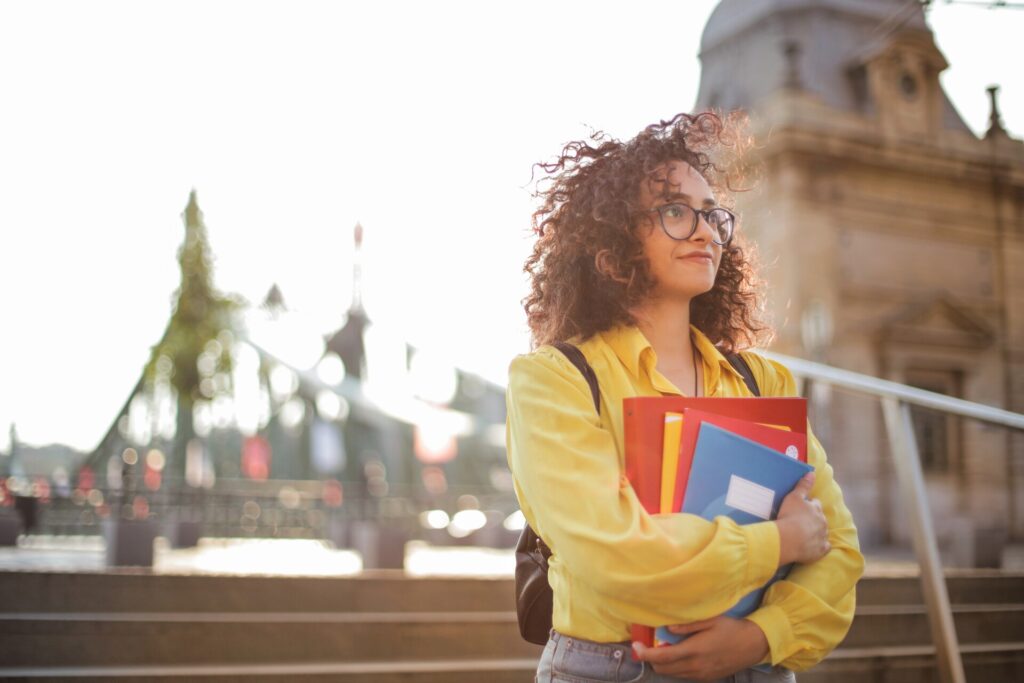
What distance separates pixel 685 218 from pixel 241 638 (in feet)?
10.4

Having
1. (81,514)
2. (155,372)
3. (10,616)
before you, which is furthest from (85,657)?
(155,372)

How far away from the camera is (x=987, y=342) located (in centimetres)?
1375

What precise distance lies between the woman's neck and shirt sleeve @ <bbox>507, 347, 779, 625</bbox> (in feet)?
0.79

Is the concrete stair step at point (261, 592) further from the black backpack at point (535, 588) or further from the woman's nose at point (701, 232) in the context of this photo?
the woman's nose at point (701, 232)

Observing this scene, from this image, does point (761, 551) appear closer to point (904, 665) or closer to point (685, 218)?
point (685, 218)

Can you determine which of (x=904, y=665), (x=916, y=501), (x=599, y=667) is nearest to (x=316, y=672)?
(x=904, y=665)

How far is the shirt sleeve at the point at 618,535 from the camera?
4.54ft

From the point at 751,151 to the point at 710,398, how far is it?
82 cm

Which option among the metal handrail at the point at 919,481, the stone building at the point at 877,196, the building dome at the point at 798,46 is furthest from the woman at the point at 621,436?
the building dome at the point at 798,46

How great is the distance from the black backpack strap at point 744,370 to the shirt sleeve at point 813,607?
0.24m

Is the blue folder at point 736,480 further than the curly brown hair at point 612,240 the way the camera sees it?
No

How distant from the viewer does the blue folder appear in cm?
146

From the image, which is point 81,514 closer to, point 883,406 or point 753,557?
point 883,406

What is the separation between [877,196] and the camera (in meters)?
16.2
